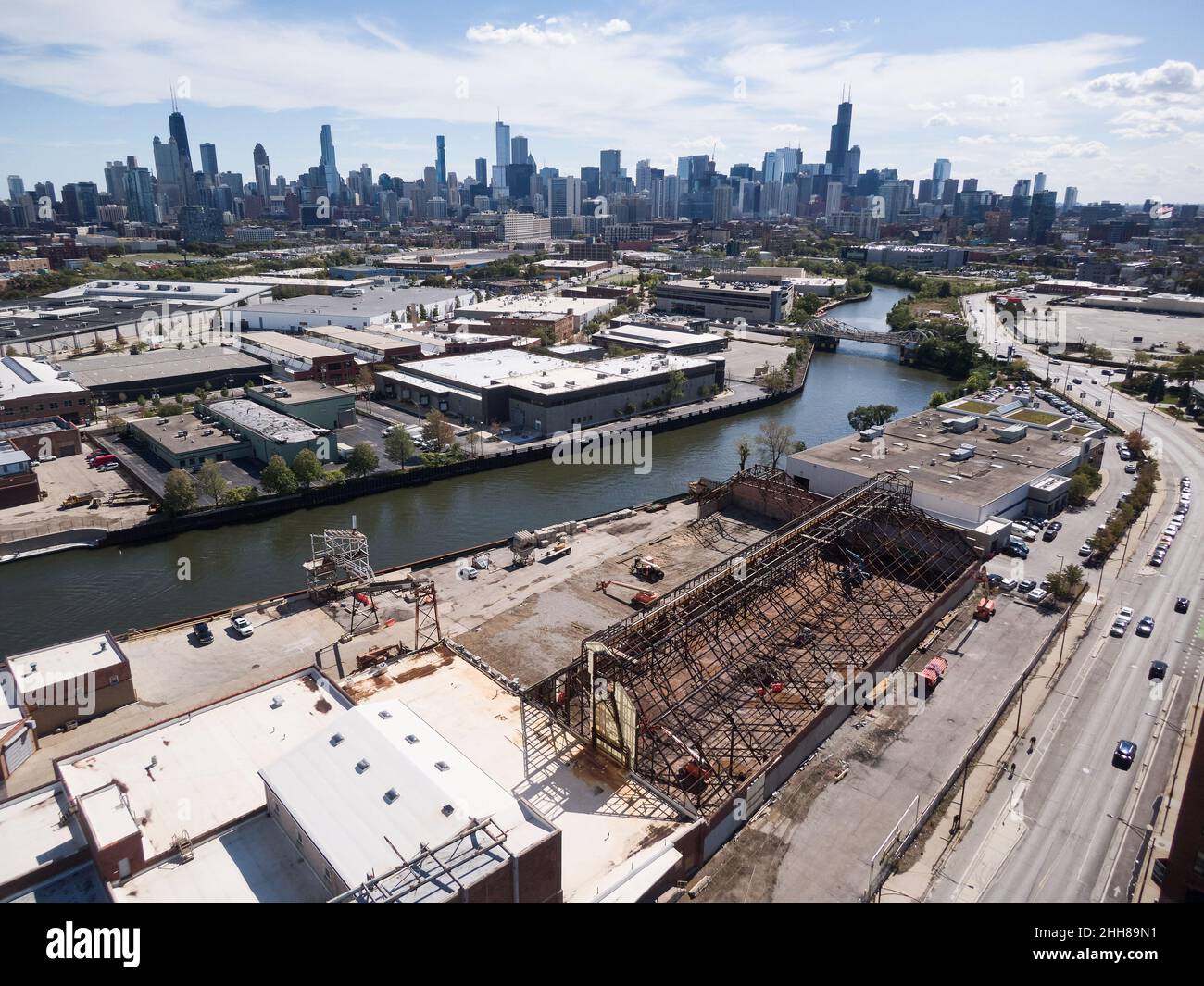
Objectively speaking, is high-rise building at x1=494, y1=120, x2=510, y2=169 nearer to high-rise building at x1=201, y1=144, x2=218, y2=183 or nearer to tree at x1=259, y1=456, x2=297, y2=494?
high-rise building at x1=201, y1=144, x2=218, y2=183

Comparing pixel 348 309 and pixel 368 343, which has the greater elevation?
pixel 348 309

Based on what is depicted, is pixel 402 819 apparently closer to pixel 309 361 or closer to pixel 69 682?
pixel 69 682

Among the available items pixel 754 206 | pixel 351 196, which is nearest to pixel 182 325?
pixel 351 196

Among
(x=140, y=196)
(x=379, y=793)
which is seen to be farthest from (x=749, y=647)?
(x=140, y=196)

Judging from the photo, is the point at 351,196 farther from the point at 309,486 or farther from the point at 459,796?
the point at 459,796

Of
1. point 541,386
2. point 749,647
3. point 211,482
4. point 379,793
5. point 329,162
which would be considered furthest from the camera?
point 329,162

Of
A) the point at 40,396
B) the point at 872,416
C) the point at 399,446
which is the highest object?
the point at 40,396

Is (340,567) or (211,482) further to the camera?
(211,482)
